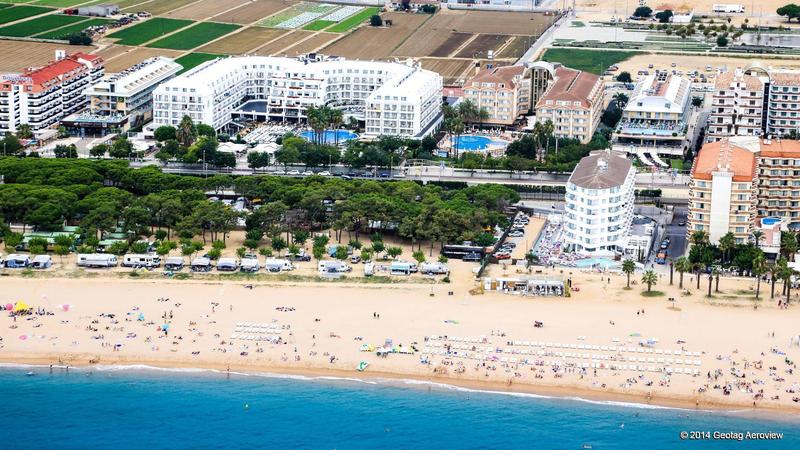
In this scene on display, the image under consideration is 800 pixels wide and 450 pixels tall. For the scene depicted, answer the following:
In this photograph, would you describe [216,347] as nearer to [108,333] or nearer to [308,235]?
[108,333]

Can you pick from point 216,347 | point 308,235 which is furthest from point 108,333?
point 308,235

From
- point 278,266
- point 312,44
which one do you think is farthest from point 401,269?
point 312,44

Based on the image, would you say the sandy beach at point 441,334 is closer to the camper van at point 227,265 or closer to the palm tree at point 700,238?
the camper van at point 227,265

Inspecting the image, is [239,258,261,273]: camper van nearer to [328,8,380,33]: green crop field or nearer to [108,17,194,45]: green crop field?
[108,17,194,45]: green crop field

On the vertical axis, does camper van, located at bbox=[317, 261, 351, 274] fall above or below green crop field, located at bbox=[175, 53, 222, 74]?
below

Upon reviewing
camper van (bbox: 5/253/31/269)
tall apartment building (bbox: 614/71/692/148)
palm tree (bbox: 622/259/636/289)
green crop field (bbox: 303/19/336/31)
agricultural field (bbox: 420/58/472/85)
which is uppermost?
green crop field (bbox: 303/19/336/31)

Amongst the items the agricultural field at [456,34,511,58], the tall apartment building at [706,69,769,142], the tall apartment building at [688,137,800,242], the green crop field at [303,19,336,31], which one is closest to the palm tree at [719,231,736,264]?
the tall apartment building at [688,137,800,242]
